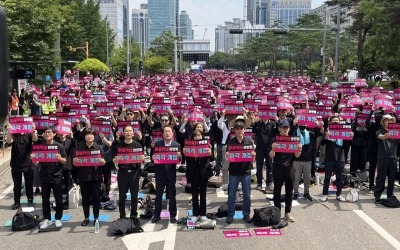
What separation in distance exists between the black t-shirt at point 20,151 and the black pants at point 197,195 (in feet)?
11.6

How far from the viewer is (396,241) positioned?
7.86 m

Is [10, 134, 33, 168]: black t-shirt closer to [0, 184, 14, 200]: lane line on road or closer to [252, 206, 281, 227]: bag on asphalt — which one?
[0, 184, 14, 200]: lane line on road

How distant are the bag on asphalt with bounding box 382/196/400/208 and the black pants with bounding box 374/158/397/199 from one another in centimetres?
20

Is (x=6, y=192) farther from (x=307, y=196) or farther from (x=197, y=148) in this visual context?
(x=307, y=196)

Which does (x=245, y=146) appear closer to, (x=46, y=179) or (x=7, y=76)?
(x=46, y=179)

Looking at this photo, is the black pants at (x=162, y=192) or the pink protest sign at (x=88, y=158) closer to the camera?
the pink protest sign at (x=88, y=158)

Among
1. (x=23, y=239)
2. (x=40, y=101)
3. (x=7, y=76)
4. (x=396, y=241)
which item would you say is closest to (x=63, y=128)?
(x=23, y=239)

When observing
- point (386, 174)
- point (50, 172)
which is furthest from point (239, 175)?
point (386, 174)

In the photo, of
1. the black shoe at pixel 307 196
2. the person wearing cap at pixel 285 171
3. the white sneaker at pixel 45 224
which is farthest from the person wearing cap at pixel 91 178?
the black shoe at pixel 307 196

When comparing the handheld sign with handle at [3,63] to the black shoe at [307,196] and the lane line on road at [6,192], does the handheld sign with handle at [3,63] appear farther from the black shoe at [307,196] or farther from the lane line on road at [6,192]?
the lane line on road at [6,192]

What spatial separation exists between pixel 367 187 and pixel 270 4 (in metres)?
177

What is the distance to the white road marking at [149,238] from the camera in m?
7.71

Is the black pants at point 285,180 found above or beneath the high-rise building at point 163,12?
beneath

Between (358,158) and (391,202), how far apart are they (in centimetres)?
249
